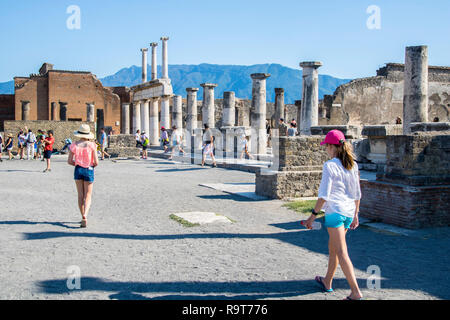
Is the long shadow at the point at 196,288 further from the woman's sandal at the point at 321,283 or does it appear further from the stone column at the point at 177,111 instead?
the stone column at the point at 177,111

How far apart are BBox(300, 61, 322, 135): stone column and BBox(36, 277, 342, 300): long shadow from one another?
37.3 ft

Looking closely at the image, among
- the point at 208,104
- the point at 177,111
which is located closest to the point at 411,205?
the point at 208,104

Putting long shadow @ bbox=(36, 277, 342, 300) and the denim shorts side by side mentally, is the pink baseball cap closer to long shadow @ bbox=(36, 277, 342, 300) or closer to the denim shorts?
long shadow @ bbox=(36, 277, 342, 300)

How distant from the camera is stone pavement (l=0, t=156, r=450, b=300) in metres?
3.99

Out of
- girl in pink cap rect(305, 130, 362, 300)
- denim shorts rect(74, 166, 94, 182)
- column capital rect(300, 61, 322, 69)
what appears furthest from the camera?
column capital rect(300, 61, 322, 69)

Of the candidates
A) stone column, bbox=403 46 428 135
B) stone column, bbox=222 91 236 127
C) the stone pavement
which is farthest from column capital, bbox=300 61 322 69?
the stone pavement

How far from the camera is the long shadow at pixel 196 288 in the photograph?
3.83 meters

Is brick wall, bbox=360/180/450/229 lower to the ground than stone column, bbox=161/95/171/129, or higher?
lower

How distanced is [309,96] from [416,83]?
140 inches

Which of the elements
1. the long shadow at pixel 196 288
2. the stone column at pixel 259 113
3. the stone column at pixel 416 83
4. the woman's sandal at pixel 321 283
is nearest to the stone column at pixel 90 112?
the stone column at pixel 259 113

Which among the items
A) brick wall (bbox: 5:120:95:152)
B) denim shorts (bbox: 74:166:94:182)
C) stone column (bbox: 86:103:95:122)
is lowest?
denim shorts (bbox: 74:166:94:182)

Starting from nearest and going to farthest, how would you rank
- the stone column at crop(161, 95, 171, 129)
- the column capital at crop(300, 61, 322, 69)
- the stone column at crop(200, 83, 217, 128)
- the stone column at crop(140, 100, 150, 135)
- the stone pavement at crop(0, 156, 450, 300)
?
the stone pavement at crop(0, 156, 450, 300), the column capital at crop(300, 61, 322, 69), the stone column at crop(200, 83, 217, 128), the stone column at crop(161, 95, 171, 129), the stone column at crop(140, 100, 150, 135)

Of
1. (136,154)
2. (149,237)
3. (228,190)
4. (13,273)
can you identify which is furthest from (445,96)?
(13,273)

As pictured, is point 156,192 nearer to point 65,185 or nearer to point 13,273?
point 65,185
